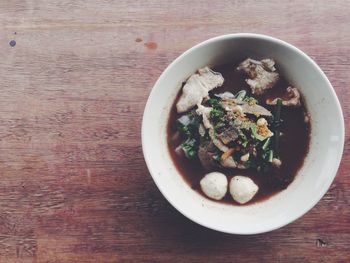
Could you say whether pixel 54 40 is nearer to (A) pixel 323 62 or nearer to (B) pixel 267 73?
(B) pixel 267 73

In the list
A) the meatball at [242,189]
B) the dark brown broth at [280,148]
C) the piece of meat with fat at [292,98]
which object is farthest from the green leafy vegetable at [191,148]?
the piece of meat with fat at [292,98]

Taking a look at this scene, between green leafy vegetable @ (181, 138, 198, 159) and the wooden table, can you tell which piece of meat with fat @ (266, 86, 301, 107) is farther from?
green leafy vegetable @ (181, 138, 198, 159)

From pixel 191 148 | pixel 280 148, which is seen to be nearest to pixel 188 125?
pixel 191 148

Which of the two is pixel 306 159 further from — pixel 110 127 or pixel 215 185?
pixel 110 127

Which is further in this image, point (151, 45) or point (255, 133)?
point (151, 45)

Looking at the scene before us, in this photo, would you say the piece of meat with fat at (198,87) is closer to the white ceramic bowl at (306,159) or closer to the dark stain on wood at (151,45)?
the white ceramic bowl at (306,159)

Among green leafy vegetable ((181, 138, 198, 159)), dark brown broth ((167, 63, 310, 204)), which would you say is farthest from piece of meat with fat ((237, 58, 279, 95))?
green leafy vegetable ((181, 138, 198, 159))
